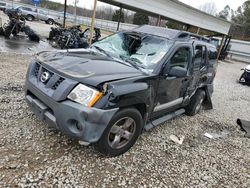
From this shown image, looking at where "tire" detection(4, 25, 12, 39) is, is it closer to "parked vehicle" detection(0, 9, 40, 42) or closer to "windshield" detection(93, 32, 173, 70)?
A: "parked vehicle" detection(0, 9, 40, 42)

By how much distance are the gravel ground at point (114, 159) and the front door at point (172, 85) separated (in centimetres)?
60

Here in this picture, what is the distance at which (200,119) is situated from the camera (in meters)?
5.46

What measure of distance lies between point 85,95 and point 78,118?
0.29 meters

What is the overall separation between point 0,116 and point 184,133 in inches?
137

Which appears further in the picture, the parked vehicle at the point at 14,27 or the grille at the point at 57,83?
the parked vehicle at the point at 14,27

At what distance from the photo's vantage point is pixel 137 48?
152 inches

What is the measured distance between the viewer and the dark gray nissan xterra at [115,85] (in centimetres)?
260

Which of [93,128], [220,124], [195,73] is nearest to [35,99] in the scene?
[93,128]

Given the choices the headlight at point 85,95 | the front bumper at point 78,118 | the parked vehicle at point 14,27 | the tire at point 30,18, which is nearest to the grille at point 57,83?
the front bumper at point 78,118

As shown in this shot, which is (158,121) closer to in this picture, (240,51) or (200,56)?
(200,56)

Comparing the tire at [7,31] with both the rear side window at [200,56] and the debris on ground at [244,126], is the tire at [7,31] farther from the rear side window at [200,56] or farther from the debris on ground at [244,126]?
the debris on ground at [244,126]

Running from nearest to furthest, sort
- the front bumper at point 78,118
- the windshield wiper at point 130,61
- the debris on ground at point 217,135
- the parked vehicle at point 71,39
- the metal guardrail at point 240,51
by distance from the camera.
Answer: the front bumper at point 78,118 < the windshield wiper at point 130,61 < the debris on ground at point 217,135 < the parked vehicle at point 71,39 < the metal guardrail at point 240,51

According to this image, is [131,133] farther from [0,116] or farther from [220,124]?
[220,124]

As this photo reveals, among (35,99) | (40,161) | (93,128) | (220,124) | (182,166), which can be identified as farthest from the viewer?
(220,124)
